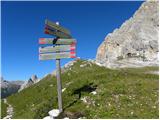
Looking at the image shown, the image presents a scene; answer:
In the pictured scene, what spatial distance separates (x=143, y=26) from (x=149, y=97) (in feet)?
481

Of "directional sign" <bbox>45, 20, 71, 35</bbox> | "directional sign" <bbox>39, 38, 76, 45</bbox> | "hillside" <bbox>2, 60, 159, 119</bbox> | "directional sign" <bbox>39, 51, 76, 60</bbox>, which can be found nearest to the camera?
"directional sign" <bbox>45, 20, 71, 35</bbox>

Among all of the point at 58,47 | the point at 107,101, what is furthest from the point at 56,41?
the point at 107,101

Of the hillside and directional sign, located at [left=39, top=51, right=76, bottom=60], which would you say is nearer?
the hillside

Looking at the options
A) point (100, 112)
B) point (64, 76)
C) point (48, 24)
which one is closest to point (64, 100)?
point (100, 112)

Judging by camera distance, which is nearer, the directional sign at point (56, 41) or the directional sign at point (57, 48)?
the directional sign at point (57, 48)

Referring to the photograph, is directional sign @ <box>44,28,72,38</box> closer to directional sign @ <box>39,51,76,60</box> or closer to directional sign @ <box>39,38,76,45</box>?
directional sign @ <box>39,38,76,45</box>

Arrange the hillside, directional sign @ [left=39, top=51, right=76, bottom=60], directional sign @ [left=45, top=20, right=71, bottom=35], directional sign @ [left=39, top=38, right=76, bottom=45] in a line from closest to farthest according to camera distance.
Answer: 1. directional sign @ [left=45, top=20, right=71, bottom=35]
2. the hillside
3. directional sign @ [left=39, top=51, right=76, bottom=60]
4. directional sign @ [left=39, top=38, right=76, bottom=45]

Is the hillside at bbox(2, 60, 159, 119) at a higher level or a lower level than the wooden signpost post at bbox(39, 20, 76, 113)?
lower

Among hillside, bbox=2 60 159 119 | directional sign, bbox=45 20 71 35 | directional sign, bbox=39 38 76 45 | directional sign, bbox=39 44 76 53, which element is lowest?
hillside, bbox=2 60 159 119

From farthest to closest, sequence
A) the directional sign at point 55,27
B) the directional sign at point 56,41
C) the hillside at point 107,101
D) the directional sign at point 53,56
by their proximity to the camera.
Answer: the directional sign at point 56,41
the directional sign at point 53,56
the hillside at point 107,101
the directional sign at point 55,27

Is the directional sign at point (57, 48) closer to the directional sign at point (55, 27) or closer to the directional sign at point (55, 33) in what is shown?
the directional sign at point (55, 33)

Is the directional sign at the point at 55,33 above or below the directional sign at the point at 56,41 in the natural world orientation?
above

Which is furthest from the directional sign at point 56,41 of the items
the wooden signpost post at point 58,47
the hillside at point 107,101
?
the hillside at point 107,101

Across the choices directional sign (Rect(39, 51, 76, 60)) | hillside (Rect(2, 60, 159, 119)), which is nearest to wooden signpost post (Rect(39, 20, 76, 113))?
directional sign (Rect(39, 51, 76, 60))
